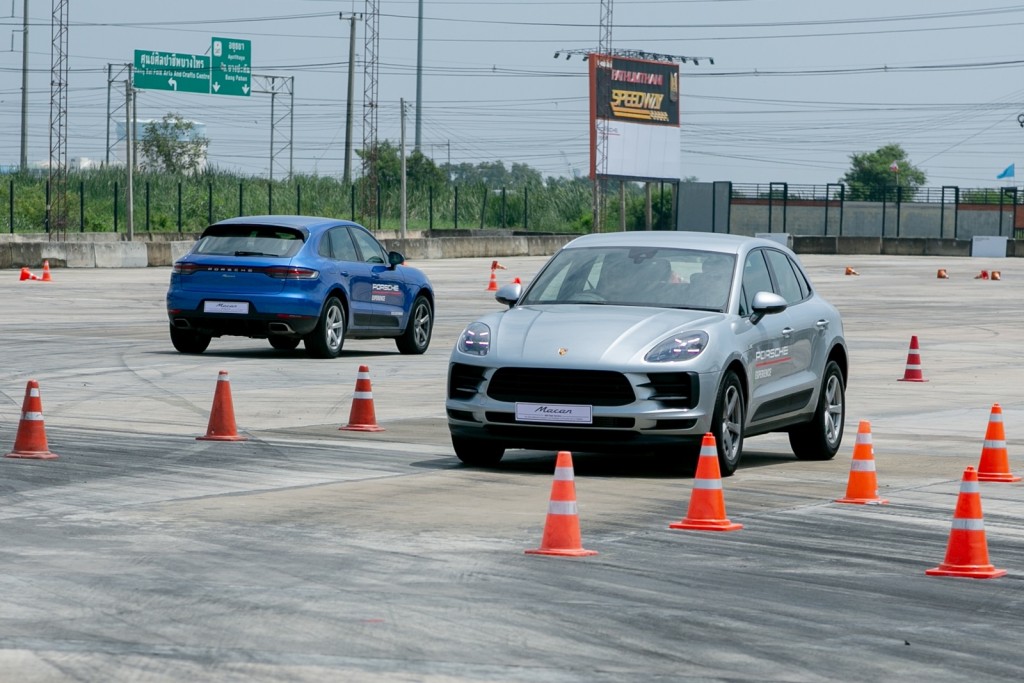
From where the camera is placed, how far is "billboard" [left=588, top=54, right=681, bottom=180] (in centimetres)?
8956

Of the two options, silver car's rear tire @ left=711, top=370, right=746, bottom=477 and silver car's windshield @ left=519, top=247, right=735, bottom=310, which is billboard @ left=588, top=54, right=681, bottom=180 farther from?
silver car's rear tire @ left=711, top=370, right=746, bottom=477

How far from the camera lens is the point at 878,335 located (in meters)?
28.7

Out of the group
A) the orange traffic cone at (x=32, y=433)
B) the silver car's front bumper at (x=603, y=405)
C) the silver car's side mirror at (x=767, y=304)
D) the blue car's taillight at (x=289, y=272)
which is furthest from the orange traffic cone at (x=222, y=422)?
the blue car's taillight at (x=289, y=272)

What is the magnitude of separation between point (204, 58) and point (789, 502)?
236 feet

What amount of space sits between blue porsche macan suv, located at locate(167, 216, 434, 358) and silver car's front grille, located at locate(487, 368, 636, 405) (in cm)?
988

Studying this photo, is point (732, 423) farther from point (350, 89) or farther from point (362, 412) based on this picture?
point (350, 89)

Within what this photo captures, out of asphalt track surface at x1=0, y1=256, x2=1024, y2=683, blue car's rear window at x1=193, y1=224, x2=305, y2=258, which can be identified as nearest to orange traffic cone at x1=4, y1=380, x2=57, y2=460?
asphalt track surface at x1=0, y1=256, x2=1024, y2=683

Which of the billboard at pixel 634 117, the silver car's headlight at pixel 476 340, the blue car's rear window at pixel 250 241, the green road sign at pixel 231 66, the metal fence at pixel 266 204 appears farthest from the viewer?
the billboard at pixel 634 117

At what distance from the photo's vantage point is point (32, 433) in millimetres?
12352

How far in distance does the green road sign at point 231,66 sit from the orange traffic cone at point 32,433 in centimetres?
7038

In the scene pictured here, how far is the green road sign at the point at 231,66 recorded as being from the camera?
81.5 m

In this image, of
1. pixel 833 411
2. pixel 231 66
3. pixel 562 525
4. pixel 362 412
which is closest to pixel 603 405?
pixel 833 411

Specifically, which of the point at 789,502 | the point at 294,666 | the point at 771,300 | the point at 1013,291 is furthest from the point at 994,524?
the point at 1013,291

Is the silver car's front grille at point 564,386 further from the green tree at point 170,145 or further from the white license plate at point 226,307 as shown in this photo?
the green tree at point 170,145
